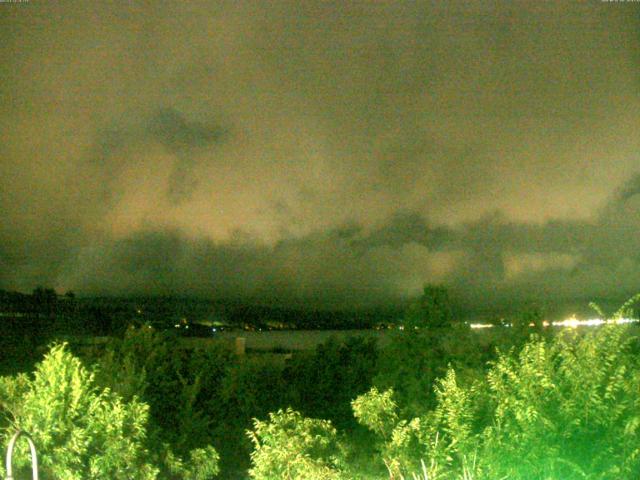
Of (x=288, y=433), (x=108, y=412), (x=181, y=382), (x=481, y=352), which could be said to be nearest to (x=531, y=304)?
(x=481, y=352)

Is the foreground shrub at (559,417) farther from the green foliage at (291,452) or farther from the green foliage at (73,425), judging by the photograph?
the green foliage at (73,425)

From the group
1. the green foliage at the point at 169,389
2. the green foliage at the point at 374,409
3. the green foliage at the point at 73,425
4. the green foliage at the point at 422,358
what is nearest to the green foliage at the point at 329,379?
the green foliage at the point at 169,389

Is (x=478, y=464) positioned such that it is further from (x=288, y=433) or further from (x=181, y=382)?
(x=181, y=382)

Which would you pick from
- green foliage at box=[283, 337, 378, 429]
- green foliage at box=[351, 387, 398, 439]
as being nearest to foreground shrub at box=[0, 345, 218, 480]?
green foliage at box=[351, 387, 398, 439]

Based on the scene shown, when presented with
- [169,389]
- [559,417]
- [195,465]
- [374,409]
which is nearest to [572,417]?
[559,417]

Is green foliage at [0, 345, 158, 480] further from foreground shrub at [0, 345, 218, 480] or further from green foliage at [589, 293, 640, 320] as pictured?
green foliage at [589, 293, 640, 320]

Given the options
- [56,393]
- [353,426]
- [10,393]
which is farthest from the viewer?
[353,426]

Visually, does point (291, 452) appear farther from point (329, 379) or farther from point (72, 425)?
point (329, 379)
